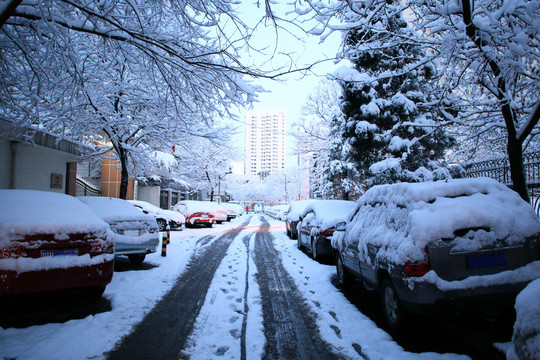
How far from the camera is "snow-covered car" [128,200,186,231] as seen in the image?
1662cm

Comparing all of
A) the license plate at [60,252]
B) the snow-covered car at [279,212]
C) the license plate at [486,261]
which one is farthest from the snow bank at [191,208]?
the license plate at [486,261]

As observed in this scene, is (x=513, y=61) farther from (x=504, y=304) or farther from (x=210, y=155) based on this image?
(x=210, y=155)

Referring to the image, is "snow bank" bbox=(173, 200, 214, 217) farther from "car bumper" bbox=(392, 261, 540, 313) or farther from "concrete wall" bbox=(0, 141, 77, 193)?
"car bumper" bbox=(392, 261, 540, 313)

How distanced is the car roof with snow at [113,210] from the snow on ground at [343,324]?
4130 mm

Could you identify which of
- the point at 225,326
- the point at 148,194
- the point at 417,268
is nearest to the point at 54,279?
the point at 225,326

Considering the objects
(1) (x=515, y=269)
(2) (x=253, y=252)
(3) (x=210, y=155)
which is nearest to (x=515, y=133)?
(1) (x=515, y=269)

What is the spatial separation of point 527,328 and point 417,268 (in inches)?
55.6

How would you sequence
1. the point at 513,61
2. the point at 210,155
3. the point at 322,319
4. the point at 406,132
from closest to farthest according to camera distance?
the point at 322,319
the point at 513,61
the point at 406,132
the point at 210,155

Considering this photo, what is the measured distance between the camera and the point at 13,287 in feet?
13.5

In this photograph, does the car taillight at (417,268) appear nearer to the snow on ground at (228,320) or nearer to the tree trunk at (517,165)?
the snow on ground at (228,320)

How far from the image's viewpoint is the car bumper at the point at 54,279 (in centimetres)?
408

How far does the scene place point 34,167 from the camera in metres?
13.9

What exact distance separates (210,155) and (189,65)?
3332cm

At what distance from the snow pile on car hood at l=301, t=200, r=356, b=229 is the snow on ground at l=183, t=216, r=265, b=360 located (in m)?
2.57
